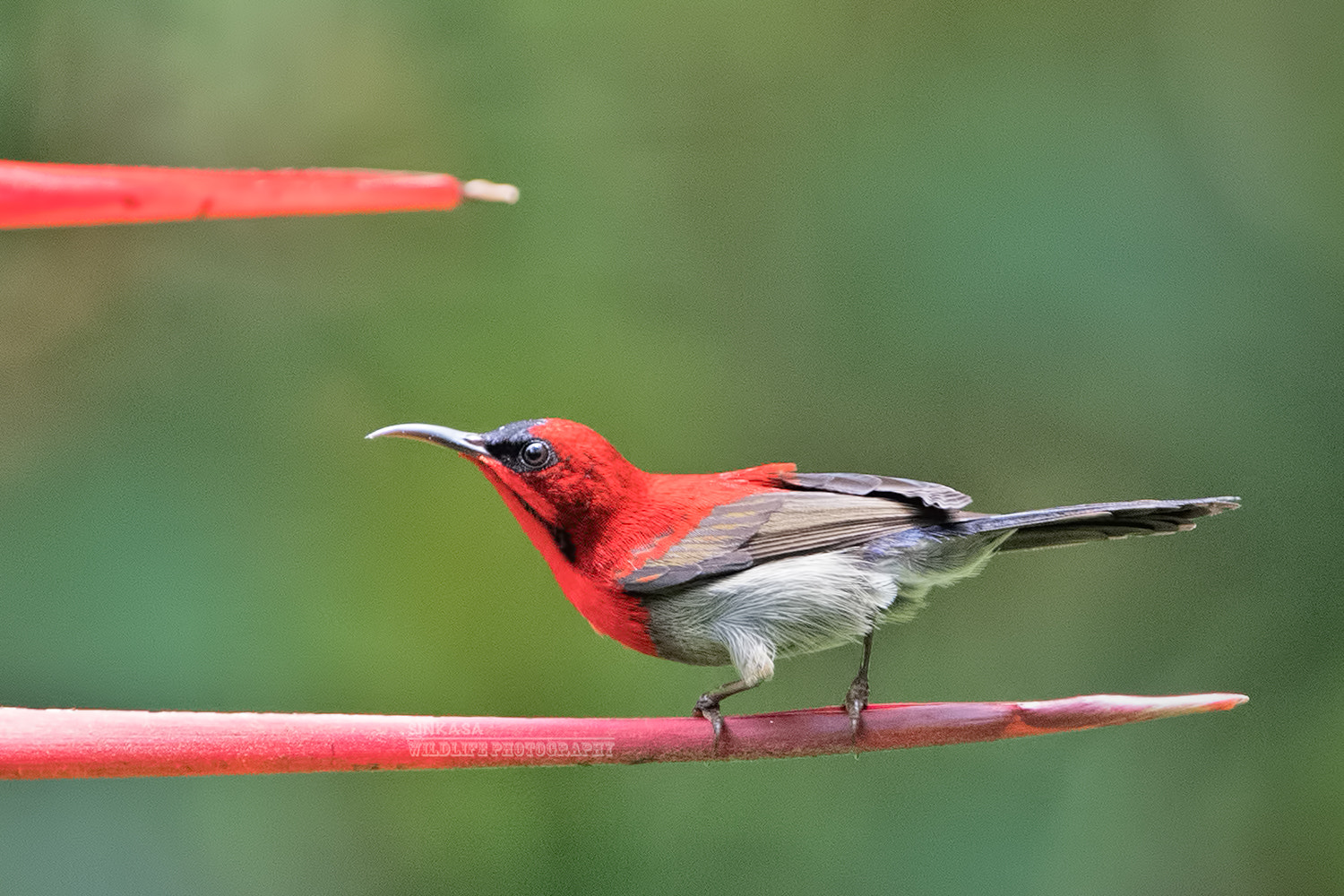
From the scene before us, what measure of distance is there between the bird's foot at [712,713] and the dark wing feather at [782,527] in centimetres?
11

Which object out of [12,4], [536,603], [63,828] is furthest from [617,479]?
[12,4]

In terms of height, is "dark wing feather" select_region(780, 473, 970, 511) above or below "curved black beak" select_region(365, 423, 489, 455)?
below

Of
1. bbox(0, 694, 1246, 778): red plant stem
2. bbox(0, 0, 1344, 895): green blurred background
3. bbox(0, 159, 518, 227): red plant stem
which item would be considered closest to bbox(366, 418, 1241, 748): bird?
bbox(0, 694, 1246, 778): red plant stem

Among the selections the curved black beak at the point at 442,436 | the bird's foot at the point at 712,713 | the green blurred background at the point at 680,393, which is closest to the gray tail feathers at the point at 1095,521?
the bird's foot at the point at 712,713

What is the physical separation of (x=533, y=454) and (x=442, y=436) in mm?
76

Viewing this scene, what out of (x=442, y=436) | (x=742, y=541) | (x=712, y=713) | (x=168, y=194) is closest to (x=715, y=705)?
(x=712, y=713)

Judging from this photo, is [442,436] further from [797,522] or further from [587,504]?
[797,522]

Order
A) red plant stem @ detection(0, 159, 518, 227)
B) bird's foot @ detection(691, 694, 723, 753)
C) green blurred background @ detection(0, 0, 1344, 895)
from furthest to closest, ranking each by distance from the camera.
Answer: green blurred background @ detection(0, 0, 1344, 895)
bird's foot @ detection(691, 694, 723, 753)
red plant stem @ detection(0, 159, 518, 227)

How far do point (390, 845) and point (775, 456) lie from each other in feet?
2.46

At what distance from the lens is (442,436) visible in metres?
0.99

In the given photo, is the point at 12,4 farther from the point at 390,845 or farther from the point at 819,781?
the point at 819,781

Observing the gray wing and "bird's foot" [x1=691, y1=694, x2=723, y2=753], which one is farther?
the gray wing

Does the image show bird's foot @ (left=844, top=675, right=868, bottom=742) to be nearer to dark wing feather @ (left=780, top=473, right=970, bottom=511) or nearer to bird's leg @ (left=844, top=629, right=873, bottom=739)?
bird's leg @ (left=844, top=629, right=873, bottom=739)

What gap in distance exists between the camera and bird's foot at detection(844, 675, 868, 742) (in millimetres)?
958
